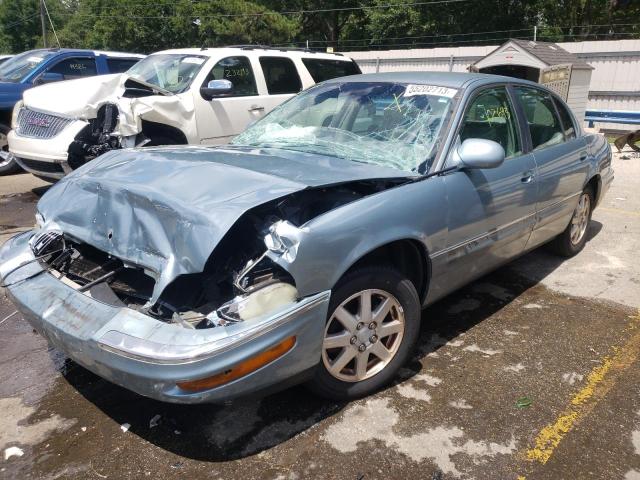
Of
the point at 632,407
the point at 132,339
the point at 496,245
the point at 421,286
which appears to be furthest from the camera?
the point at 496,245

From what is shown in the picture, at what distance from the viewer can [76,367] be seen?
322cm

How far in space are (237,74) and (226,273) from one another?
209 inches

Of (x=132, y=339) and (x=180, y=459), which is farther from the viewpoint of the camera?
(x=180, y=459)

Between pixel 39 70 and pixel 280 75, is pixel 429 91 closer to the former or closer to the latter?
pixel 280 75

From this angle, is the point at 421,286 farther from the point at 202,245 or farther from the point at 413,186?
the point at 202,245

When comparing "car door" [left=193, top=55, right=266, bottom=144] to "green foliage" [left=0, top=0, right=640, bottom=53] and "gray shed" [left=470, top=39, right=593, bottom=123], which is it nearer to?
"gray shed" [left=470, top=39, right=593, bottom=123]

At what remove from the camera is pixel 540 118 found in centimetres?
431

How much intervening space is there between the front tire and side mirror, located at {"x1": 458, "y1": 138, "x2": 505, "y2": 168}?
0.81 metres

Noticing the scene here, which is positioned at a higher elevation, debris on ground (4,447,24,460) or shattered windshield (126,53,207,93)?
shattered windshield (126,53,207,93)

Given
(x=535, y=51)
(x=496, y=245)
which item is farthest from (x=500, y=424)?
(x=535, y=51)

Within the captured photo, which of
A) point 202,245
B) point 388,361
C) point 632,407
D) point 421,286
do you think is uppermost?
point 202,245

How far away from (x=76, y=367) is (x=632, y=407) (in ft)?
10.4

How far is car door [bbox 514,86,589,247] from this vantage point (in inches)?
160

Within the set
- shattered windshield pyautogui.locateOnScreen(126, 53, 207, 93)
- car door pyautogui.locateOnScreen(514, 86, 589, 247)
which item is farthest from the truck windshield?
car door pyautogui.locateOnScreen(514, 86, 589, 247)
